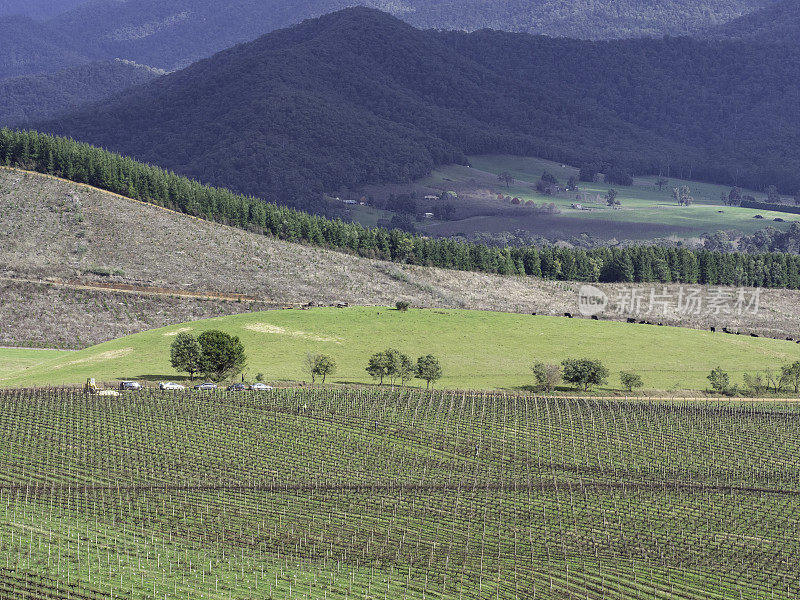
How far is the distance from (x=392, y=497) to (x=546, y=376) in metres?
52.4

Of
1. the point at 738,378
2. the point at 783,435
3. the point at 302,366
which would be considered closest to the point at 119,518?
the point at 302,366

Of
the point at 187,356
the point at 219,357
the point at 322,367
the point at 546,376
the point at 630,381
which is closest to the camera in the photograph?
the point at 219,357

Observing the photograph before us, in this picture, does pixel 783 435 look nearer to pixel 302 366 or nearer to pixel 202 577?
pixel 302 366

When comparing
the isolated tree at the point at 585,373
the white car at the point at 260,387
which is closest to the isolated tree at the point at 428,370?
the isolated tree at the point at 585,373

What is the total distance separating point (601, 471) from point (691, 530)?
712 inches

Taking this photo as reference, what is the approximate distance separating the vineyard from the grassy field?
16954mm

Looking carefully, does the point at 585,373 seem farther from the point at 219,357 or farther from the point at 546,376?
the point at 219,357

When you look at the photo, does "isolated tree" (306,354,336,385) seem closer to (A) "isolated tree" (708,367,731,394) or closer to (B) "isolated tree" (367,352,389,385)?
(B) "isolated tree" (367,352,389,385)

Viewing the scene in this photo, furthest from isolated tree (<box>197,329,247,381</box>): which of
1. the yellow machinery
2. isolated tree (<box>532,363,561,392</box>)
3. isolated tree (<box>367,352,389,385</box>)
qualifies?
isolated tree (<box>532,363,561,392</box>)

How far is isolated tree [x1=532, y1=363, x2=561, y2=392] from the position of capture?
156625 mm

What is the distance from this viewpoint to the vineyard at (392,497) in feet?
293

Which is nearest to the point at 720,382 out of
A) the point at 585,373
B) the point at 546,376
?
the point at 585,373

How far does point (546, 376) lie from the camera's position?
516ft

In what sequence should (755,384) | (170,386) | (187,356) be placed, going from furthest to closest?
1. (755,384)
2. (187,356)
3. (170,386)
